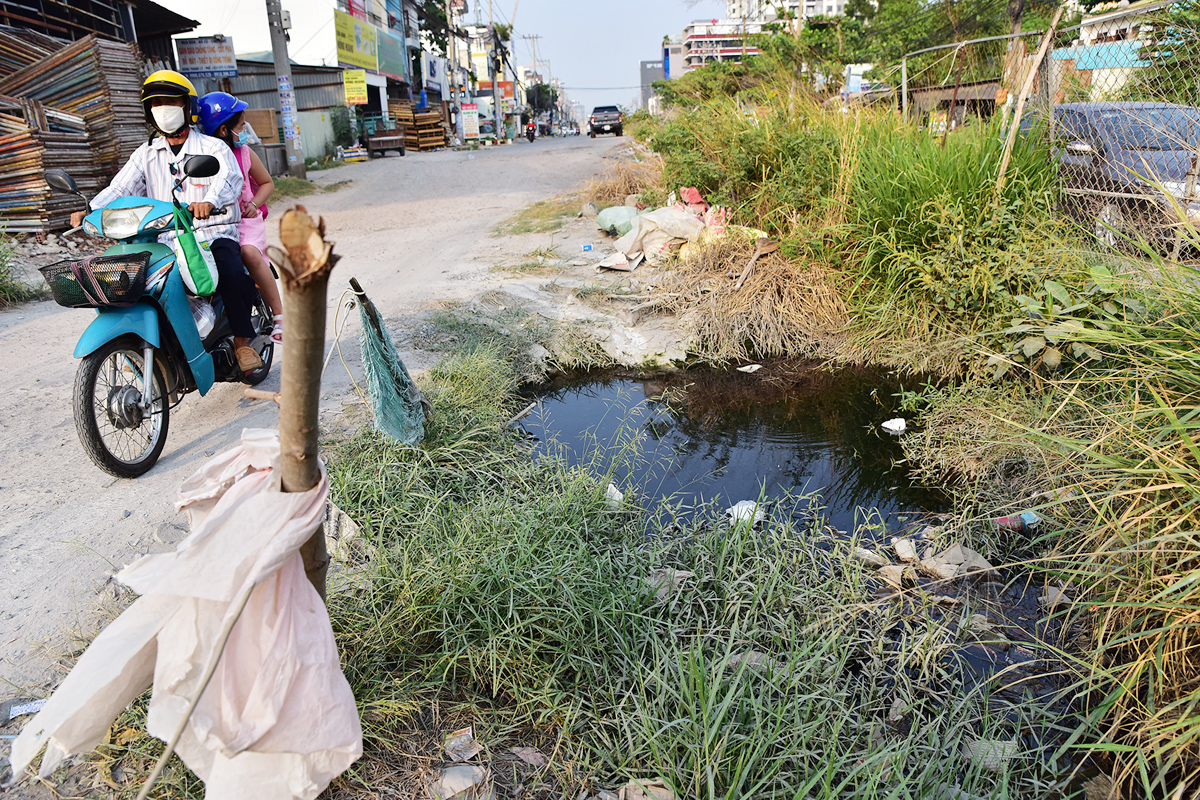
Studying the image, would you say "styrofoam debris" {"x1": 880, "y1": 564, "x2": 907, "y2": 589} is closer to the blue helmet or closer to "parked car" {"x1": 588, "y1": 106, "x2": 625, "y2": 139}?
the blue helmet

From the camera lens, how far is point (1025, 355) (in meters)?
3.74

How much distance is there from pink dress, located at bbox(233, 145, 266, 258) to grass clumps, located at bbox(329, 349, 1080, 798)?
1.48 m

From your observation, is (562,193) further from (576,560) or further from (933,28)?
(933,28)

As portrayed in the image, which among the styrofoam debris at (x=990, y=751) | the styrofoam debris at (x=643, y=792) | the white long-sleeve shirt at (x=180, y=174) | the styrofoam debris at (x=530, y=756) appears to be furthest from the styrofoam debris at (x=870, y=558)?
the white long-sleeve shirt at (x=180, y=174)

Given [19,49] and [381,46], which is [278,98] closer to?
[381,46]

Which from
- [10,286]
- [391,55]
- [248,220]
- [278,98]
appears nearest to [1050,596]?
[248,220]

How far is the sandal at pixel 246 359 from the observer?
366 cm

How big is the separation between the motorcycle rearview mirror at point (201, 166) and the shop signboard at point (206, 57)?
43.7 feet

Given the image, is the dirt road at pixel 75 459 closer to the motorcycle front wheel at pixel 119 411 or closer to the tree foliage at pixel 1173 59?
the motorcycle front wheel at pixel 119 411

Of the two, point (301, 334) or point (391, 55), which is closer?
point (301, 334)

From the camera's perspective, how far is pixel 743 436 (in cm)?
421

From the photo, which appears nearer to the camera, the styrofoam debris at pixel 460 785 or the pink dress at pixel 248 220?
the styrofoam debris at pixel 460 785

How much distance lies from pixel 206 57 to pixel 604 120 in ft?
79.7

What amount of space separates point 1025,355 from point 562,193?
378 inches
